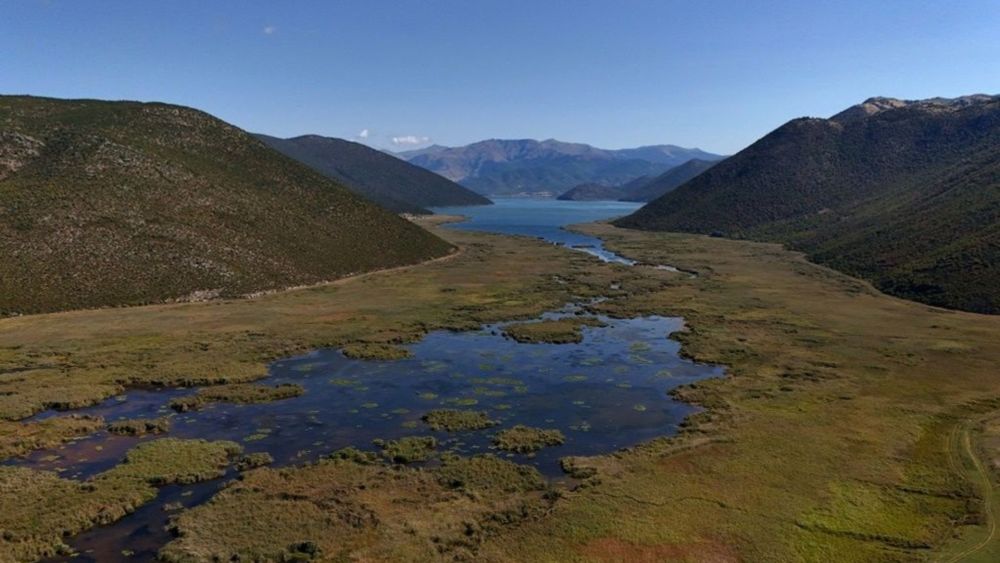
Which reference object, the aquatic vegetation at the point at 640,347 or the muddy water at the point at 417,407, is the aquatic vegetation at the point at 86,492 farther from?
the aquatic vegetation at the point at 640,347

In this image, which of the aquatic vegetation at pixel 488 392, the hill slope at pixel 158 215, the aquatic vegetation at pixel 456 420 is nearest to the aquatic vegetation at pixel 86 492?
the aquatic vegetation at pixel 456 420

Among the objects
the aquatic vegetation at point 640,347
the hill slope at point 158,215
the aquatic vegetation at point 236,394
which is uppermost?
the hill slope at point 158,215

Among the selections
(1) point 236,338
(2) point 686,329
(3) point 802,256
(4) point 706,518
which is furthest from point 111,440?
(3) point 802,256

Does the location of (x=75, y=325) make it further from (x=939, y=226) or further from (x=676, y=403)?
(x=939, y=226)

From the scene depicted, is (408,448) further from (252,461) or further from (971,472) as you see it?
(971,472)

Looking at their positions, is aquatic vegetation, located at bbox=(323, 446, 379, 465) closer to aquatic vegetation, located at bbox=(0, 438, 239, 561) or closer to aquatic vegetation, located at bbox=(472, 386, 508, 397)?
aquatic vegetation, located at bbox=(0, 438, 239, 561)

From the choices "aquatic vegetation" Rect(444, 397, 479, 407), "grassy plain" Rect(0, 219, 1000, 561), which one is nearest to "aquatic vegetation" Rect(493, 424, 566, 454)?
"grassy plain" Rect(0, 219, 1000, 561)
